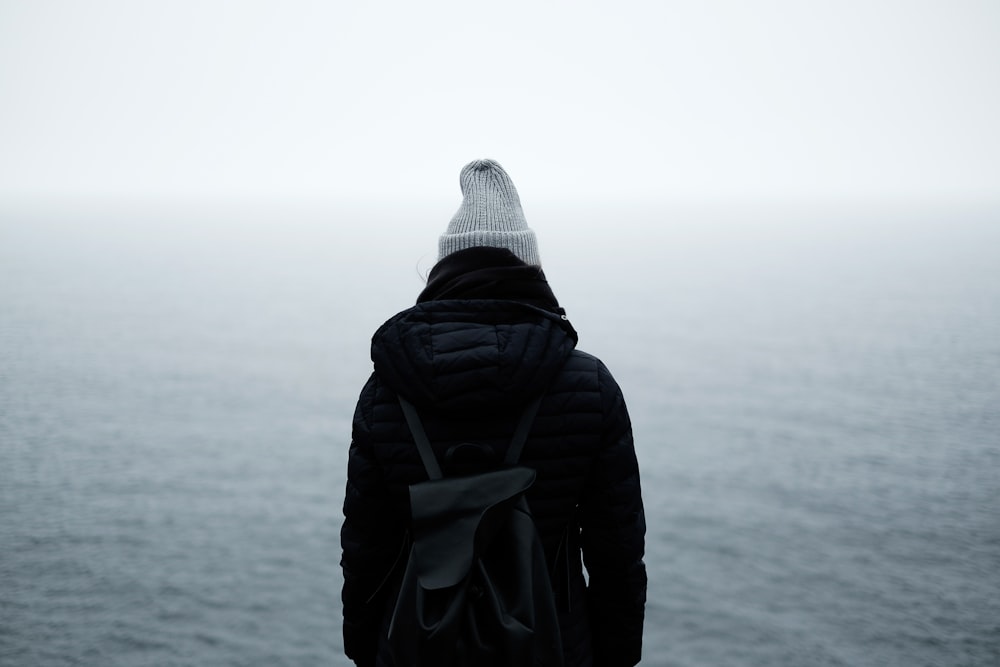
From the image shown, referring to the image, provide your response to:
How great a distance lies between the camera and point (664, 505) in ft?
138

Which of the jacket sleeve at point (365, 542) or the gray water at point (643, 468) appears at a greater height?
the jacket sleeve at point (365, 542)

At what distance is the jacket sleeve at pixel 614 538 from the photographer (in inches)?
111

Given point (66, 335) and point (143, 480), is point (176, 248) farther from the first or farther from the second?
point (143, 480)

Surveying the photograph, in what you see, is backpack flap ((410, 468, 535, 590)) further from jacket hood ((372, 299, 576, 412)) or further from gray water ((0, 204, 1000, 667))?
gray water ((0, 204, 1000, 667))

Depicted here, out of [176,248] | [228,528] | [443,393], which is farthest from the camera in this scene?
[176,248]

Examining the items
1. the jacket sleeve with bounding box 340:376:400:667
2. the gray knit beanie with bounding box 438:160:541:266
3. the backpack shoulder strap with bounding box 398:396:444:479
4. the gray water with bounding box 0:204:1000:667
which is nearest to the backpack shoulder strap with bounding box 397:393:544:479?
the backpack shoulder strap with bounding box 398:396:444:479

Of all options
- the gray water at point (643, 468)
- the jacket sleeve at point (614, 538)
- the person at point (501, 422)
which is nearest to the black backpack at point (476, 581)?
the person at point (501, 422)

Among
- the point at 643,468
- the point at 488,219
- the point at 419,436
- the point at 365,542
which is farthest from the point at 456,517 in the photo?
the point at 643,468

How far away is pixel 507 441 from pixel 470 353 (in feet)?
1.09

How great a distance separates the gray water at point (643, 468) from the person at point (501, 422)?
26.5m

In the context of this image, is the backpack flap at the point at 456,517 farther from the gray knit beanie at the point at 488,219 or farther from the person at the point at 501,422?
the gray knit beanie at the point at 488,219

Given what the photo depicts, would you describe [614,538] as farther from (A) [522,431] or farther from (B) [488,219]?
(B) [488,219]

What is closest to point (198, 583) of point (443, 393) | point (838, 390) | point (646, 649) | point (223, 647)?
point (223, 647)

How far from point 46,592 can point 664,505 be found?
27.5m
